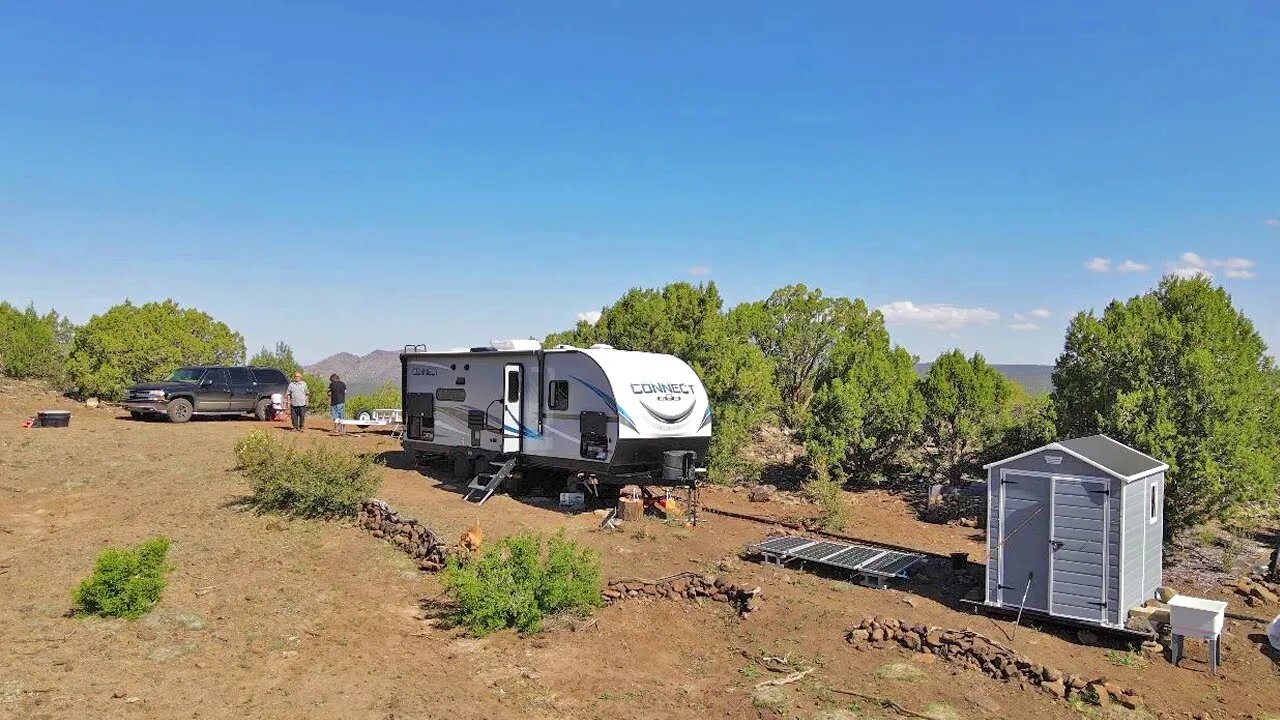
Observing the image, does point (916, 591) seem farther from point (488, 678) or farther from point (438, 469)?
point (438, 469)

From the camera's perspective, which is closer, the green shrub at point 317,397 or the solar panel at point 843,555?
the solar panel at point 843,555

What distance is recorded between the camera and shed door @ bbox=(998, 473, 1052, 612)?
10.5 meters

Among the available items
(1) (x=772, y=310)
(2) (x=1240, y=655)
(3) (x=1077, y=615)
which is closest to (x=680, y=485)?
(3) (x=1077, y=615)

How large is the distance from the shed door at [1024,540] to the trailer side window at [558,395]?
26.4ft

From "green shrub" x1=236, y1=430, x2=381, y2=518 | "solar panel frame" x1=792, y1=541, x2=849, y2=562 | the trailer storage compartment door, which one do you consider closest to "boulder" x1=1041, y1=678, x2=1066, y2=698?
"solar panel frame" x1=792, y1=541, x2=849, y2=562

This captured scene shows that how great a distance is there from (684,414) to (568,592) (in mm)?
6384

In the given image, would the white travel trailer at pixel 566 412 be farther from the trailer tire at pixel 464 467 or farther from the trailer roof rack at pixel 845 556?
the trailer roof rack at pixel 845 556

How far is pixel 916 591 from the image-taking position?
11891 millimetres

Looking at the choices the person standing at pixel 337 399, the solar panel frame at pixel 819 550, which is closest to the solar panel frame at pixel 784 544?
the solar panel frame at pixel 819 550

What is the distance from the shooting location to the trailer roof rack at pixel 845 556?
12.1 meters

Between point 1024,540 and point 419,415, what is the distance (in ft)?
43.1

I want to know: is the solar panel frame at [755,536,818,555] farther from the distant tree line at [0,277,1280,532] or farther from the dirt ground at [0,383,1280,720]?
the distant tree line at [0,277,1280,532]

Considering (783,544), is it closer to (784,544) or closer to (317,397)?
(784,544)

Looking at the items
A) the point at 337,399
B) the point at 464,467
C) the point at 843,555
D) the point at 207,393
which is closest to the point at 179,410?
the point at 207,393
